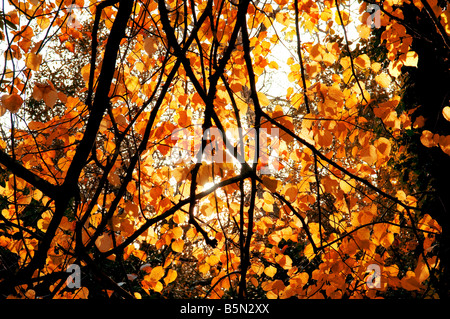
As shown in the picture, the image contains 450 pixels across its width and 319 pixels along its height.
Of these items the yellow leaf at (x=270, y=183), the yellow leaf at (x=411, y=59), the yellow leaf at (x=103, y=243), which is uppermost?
the yellow leaf at (x=411, y=59)

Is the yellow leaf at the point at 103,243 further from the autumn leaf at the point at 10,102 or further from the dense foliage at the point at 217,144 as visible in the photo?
the autumn leaf at the point at 10,102

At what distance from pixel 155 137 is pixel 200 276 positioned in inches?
144

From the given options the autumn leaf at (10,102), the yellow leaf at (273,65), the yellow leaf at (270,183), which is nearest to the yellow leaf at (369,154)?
the yellow leaf at (270,183)

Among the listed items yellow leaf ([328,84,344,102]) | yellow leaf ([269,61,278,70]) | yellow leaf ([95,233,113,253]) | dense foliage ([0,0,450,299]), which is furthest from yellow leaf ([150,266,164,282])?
yellow leaf ([269,61,278,70])

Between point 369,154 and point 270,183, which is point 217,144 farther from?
point 369,154

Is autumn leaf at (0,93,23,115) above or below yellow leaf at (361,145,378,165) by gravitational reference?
above

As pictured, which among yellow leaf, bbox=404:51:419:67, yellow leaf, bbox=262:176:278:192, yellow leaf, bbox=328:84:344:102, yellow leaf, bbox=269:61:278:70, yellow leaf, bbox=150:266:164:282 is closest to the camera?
yellow leaf, bbox=262:176:278:192

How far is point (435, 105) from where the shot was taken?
2.64 meters

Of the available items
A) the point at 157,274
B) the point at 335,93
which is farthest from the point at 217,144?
the point at 157,274

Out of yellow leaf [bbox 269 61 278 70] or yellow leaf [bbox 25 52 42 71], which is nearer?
yellow leaf [bbox 25 52 42 71]

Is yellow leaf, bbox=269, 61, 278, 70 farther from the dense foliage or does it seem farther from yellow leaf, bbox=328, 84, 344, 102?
yellow leaf, bbox=328, 84, 344, 102
